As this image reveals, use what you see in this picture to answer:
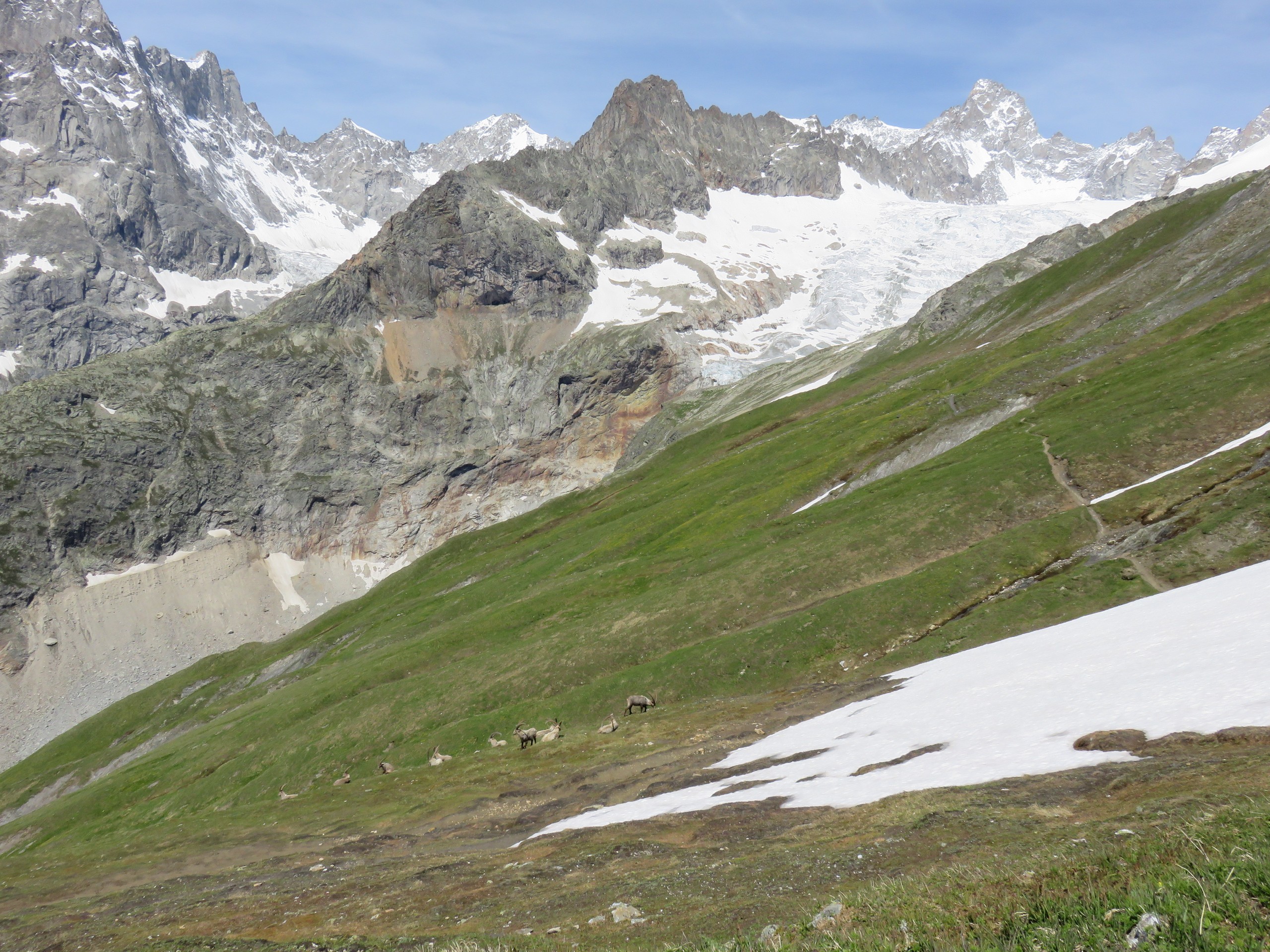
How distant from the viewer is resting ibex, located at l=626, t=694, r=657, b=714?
53750 millimetres

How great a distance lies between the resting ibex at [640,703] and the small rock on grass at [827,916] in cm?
4104

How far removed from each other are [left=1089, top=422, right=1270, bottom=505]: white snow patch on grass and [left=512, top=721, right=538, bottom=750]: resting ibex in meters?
44.2

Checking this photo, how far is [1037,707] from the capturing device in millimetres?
28234

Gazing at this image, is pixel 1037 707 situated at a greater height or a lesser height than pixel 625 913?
lesser

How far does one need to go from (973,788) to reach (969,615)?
28.7m

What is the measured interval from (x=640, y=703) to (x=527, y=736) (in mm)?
8049

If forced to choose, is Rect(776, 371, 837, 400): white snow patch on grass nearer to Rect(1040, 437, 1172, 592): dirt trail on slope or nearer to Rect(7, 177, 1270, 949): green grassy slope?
Rect(7, 177, 1270, 949): green grassy slope

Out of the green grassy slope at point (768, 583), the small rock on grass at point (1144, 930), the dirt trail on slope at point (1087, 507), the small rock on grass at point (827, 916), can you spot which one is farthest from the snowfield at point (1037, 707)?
the small rock on grass at point (1144, 930)

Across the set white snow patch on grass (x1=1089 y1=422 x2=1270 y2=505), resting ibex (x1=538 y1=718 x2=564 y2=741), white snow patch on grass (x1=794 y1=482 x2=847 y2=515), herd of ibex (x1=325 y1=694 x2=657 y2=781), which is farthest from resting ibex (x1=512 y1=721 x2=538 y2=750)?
white snow patch on grass (x1=1089 y1=422 x2=1270 y2=505)

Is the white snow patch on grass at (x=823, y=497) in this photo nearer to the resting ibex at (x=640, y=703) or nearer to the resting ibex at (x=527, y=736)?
the resting ibex at (x=640, y=703)

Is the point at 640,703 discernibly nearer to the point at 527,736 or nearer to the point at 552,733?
the point at 552,733

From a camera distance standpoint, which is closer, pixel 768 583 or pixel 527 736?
pixel 527 736

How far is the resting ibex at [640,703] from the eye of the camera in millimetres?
53750

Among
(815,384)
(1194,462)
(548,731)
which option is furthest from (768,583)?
(815,384)
